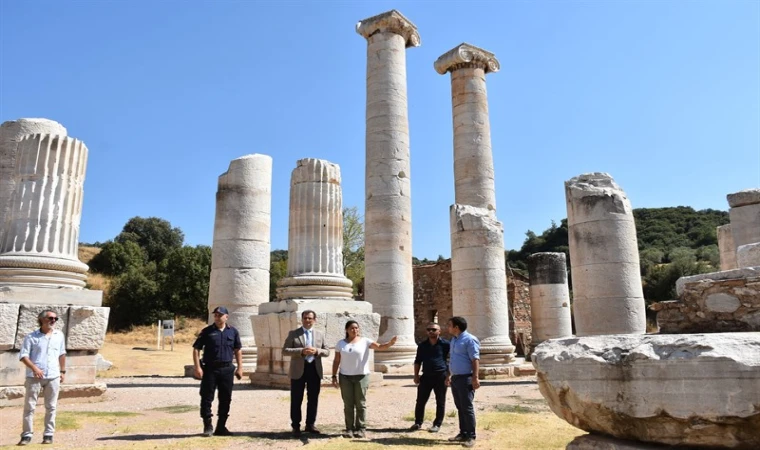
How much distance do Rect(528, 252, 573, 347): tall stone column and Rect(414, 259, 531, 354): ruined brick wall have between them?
3.27 meters

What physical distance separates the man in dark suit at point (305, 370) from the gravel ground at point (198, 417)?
269mm

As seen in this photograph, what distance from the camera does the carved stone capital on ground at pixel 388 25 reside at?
18422mm

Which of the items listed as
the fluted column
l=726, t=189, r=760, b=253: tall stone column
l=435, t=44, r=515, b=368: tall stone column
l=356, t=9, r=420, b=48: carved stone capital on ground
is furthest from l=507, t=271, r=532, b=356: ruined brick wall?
the fluted column

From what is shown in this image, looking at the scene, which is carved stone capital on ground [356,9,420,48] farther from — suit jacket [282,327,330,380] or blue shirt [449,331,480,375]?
blue shirt [449,331,480,375]

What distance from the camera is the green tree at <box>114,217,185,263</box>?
56.4m

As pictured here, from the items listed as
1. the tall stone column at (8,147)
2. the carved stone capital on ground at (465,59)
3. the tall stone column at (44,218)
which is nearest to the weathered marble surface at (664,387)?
the tall stone column at (44,218)

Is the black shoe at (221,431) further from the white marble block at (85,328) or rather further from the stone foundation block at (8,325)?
the stone foundation block at (8,325)

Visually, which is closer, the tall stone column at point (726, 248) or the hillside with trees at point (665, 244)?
the tall stone column at point (726, 248)

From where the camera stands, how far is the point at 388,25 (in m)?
18.5

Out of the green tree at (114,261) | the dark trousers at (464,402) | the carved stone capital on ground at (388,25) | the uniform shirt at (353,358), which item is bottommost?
the dark trousers at (464,402)

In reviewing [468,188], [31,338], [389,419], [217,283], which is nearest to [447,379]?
[389,419]

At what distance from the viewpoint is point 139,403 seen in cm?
943

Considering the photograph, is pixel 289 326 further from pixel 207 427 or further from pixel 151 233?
pixel 151 233

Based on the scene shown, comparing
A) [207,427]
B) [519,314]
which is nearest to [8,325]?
[207,427]
